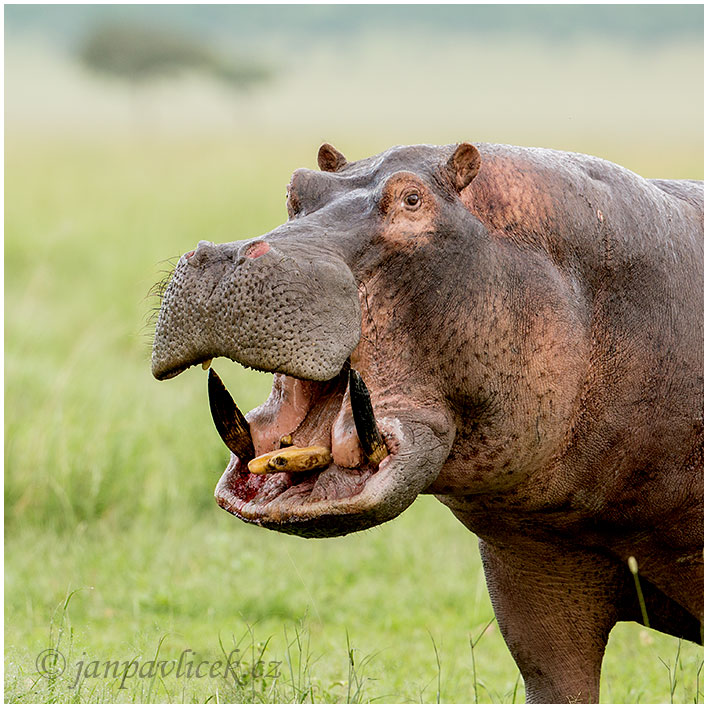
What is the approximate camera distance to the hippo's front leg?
3.53 metres

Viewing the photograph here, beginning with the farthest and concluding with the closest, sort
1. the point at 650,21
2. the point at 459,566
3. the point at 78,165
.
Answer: the point at 650,21 → the point at 78,165 → the point at 459,566

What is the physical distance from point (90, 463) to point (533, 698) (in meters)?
3.55

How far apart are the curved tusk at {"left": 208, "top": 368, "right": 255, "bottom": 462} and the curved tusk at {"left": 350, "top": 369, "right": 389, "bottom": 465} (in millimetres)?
308

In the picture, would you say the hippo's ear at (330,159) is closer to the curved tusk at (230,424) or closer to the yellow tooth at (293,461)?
the curved tusk at (230,424)

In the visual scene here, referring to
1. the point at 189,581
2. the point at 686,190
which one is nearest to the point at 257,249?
the point at 686,190

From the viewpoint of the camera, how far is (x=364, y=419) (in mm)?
2531

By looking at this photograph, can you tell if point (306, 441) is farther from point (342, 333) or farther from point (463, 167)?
point (463, 167)

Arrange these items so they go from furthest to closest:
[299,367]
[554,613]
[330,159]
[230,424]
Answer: [554,613] → [330,159] → [230,424] → [299,367]

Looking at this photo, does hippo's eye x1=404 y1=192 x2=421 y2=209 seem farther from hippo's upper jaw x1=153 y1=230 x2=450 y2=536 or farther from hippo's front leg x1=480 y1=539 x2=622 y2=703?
hippo's front leg x1=480 y1=539 x2=622 y2=703

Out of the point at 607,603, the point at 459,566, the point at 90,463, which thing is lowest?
the point at 459,566

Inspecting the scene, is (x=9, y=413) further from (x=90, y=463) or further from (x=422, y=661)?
(x=422, y=661)

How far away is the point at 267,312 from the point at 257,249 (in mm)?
148

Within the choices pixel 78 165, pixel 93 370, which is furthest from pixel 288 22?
pixel 93 370

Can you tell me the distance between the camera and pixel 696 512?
326 centimetres
